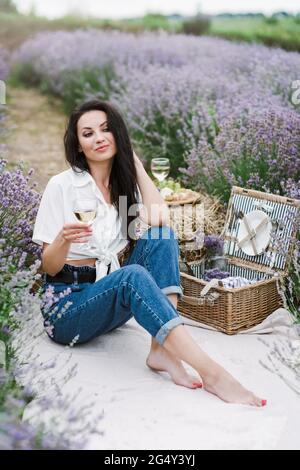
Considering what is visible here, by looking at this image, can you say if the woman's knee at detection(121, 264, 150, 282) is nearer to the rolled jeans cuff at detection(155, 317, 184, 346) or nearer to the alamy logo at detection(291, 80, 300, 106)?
the rolled jeans cuff at detection(155, 317, 184, 346)

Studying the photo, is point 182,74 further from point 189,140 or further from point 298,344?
point 298,344

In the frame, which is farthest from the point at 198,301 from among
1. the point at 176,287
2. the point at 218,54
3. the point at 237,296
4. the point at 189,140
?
the point at 218,54

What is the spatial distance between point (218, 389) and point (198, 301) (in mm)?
841

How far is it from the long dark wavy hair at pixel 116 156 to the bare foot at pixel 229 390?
32.8 inches

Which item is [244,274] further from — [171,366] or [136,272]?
[136,272]

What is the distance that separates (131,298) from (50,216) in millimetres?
544

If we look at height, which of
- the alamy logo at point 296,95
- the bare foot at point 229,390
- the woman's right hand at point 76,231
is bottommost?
the bare foot at point 229,390

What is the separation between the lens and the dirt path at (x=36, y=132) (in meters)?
6.29

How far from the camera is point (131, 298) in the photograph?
273 cm

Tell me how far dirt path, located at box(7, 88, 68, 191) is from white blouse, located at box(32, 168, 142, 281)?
6.26ft

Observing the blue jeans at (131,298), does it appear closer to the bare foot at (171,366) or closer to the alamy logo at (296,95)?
the bare foot at (171,366)

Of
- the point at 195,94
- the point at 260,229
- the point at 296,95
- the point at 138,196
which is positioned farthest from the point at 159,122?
the point at 138,196

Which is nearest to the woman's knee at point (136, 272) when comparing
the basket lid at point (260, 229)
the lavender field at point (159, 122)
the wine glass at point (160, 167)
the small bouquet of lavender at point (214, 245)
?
the lavender field at point (159, 122)

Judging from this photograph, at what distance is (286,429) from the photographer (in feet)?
8.16
